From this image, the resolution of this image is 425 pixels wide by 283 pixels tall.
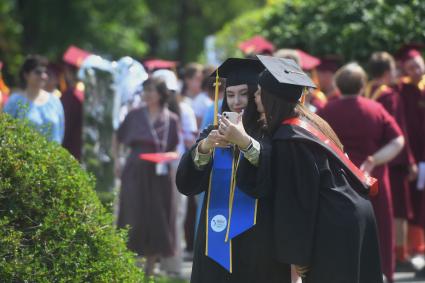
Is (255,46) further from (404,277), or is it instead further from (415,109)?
(404,277)

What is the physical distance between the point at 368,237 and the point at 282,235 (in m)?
0.48

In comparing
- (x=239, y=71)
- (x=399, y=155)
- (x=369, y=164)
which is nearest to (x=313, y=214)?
(x=239, y=71)

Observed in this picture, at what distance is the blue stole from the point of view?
4.68 m

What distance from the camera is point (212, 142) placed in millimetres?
4586

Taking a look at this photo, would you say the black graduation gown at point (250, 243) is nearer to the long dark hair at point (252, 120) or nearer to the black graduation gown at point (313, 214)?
the black graduation gown at point (313, 214)

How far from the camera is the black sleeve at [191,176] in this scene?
4.79 meters

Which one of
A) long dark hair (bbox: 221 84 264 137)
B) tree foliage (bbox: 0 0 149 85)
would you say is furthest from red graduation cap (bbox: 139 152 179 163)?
tree foliage (bbox: 0 0 149 85)

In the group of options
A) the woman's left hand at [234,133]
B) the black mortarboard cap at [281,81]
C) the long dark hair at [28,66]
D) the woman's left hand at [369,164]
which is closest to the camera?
the woman's left hand at [234,133]

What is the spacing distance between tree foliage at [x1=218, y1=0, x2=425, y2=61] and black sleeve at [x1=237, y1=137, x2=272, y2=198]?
6.54 meters

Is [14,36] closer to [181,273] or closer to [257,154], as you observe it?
[181,273]

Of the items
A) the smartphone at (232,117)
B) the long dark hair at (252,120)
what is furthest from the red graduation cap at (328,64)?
the smartphone at (232,117)

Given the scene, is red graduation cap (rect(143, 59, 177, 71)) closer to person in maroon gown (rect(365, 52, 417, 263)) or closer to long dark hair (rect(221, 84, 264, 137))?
person in maroon gown (rect(365, 52, 417, 263))

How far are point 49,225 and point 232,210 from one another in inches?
36.0

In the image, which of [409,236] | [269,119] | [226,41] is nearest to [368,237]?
[269,119]
